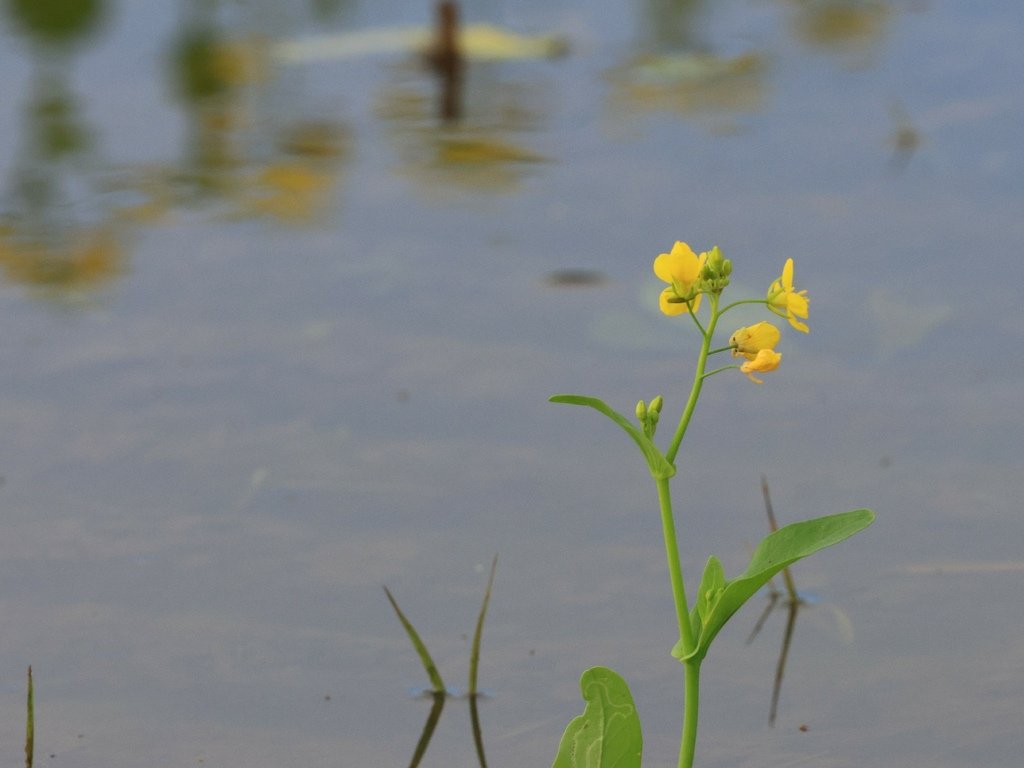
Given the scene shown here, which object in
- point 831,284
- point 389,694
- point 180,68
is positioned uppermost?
point 180,68

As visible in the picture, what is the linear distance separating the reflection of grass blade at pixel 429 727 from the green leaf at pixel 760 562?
320 millimetres

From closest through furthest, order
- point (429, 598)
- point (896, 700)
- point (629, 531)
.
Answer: point (896, 700) < point (429, 598) < point (629, 531)

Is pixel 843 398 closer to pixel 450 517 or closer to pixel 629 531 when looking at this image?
pixel 629 531

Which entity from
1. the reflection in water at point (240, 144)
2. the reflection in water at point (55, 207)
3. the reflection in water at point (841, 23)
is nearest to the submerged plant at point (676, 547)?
the reflection in water at point (55, 207)

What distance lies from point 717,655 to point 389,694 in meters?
0.34

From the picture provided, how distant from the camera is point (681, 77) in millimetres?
3500

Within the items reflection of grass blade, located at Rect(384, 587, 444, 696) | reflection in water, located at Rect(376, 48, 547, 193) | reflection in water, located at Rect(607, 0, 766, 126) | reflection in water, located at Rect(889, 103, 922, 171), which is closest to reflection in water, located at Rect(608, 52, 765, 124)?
reflection in water, located at Rect(607, 0, 766, 126)

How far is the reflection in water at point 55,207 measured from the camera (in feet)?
8.37

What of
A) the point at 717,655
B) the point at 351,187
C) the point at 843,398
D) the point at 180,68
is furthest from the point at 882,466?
the point at 180,68

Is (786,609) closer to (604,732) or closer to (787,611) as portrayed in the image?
(787,611)

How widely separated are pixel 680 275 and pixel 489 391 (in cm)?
99

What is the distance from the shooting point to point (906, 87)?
129 inches

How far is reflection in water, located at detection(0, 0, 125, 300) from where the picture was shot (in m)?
2.55

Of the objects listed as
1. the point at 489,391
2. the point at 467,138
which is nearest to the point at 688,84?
the point at 467,138
